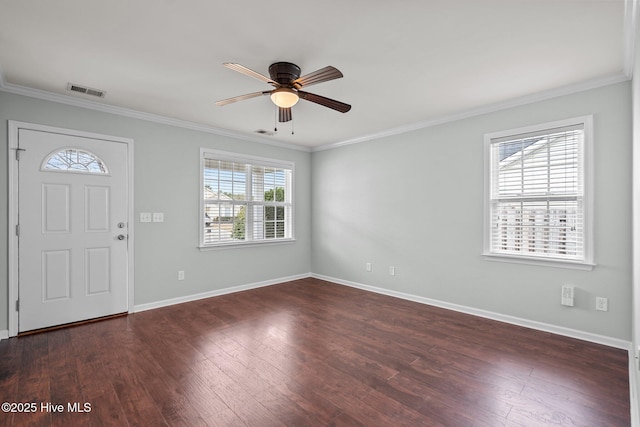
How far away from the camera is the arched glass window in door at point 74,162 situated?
3.29 meters

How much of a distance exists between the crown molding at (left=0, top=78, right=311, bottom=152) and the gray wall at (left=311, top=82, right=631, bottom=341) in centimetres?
171

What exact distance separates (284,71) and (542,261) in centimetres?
321

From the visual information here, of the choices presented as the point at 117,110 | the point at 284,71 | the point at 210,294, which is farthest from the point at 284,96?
the point at 210,294

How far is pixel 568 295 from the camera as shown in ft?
10.1

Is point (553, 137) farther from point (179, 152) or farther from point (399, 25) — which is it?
point (179, 152)

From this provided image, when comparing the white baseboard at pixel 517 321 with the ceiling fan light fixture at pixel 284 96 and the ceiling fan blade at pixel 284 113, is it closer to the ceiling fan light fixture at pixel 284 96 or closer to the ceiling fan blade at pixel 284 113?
the ceiling fan blade at pixel 284 113

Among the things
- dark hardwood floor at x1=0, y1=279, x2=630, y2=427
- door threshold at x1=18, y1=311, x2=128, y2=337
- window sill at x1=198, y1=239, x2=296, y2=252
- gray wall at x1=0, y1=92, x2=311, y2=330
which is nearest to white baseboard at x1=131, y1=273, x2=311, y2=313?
gray wall at x1=0, y1=92, x2=311, y2=330

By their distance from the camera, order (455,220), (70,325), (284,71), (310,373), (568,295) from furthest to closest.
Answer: (455,220)
(70,325)
(568,295)
(284,71)
(310,373)

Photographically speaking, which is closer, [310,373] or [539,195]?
[310,373]

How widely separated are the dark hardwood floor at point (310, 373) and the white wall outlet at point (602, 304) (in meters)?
0.36

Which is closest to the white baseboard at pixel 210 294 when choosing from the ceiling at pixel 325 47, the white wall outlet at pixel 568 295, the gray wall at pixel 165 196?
the gray wall at pixel 165 196

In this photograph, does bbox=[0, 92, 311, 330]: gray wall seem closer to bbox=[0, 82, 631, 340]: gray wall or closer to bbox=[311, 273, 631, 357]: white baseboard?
bbox=[0, 82, 631, 340]: gray wall

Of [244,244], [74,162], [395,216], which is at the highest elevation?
[74,162]

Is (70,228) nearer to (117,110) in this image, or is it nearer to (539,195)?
(117,110)
